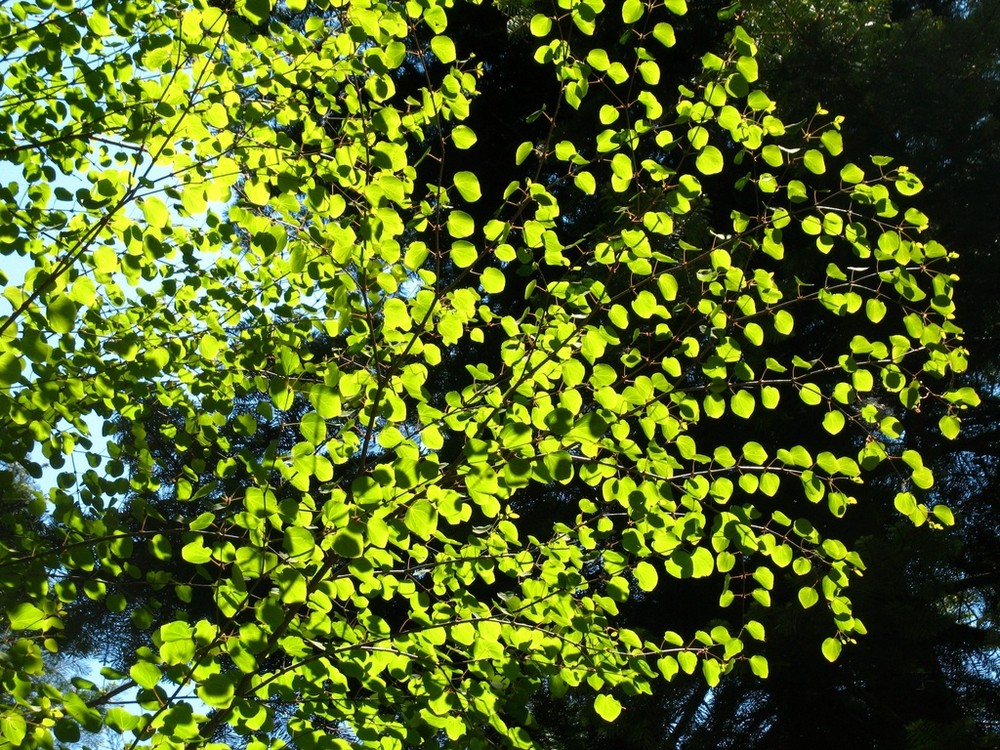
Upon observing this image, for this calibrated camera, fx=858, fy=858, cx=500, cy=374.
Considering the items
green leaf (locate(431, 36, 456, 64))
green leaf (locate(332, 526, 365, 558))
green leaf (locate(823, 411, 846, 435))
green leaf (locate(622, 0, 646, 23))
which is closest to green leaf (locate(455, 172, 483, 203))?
green leaf (locate(431, 36, 456, 64))

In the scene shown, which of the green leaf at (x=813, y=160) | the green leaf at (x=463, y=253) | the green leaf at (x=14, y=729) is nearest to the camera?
the green leaf at (x=14, y=729)

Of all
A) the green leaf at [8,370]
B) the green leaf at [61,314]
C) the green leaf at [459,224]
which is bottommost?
the green leaf at [8,370]

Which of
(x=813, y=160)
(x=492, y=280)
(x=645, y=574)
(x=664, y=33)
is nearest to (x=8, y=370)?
(x=492, y=280)

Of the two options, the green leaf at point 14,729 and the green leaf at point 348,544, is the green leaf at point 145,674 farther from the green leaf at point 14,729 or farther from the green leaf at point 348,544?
the green leaf at point 348,544

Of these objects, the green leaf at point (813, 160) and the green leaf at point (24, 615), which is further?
the green leaf at point (813, 160)

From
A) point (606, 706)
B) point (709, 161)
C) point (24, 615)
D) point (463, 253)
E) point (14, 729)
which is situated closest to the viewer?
point (14, 729)

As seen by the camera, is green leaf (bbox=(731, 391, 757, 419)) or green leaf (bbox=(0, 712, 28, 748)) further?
green leaf (bbox=(731, 391, 757, 419))

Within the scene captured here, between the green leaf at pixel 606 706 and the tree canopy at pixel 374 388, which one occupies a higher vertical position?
the tree canopy at pixel 374 388

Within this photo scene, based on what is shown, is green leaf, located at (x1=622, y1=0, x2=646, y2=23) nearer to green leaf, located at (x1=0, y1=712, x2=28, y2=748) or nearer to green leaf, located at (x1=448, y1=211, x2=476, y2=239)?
green leaf, located at (x1=448, y1=211, x2=476, y2=239)

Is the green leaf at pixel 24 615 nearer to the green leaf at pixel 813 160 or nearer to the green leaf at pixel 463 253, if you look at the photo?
the green leaf at pixel 463 253

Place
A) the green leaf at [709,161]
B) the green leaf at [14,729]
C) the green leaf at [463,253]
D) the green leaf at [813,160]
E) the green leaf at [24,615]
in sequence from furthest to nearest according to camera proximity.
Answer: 1. the green leaf at [813,160]
2. the green leaf at [709,161]
3. the green leaf at [463,253]
4. the green leaf at [24,615]
5. the green leaf at [14,729]

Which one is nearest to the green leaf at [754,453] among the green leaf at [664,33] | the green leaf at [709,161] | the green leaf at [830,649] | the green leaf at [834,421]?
the green leaf at [834,421]

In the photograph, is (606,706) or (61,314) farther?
(606,706)

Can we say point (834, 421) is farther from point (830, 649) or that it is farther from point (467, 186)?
point (467, 186)
